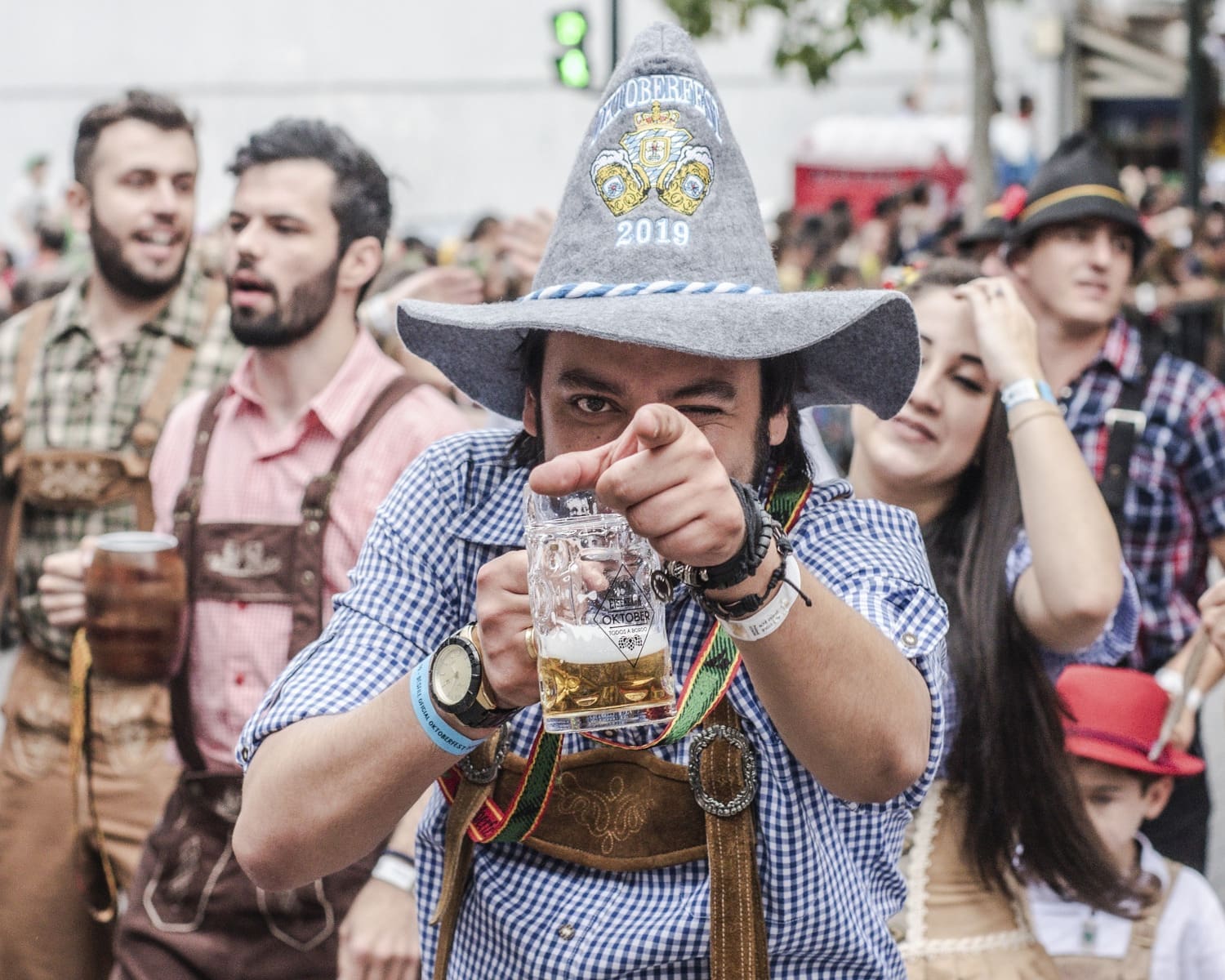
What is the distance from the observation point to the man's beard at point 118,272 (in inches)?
179

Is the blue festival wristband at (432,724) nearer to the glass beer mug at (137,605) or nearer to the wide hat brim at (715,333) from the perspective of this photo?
the wide hat brim at (715,333)

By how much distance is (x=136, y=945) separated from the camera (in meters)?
3.44

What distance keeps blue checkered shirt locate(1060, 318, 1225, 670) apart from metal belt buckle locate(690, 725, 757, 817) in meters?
2.50

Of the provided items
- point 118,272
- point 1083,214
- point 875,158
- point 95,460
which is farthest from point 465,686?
point 875,158

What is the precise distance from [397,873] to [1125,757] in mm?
1657

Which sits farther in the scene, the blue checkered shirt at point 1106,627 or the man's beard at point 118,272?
the man's beard at point 118,272

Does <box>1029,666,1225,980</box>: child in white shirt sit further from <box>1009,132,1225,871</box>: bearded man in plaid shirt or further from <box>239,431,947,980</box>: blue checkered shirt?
<box>239,431,947,980</box>: blue checkered shirt

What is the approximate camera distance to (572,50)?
9.55 metres

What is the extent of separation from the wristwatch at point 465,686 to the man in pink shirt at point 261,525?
167cm

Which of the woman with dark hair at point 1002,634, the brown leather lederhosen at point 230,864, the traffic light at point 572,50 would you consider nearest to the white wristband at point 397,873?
the brown leather lederhosen at point 230,864

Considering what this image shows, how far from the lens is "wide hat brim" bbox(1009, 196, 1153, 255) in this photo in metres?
4.56

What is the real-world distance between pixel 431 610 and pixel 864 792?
0.63 metres

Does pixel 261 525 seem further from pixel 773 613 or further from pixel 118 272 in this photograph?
pixel 773 613

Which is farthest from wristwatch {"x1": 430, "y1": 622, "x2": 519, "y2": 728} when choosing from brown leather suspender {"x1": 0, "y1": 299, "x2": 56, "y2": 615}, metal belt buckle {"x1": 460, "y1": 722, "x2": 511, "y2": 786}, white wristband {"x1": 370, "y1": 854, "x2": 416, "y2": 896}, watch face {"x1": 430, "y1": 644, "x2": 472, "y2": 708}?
brown leather suspender {"x1": 0, "y1": 299, "x2": 56, "y2": 615}
